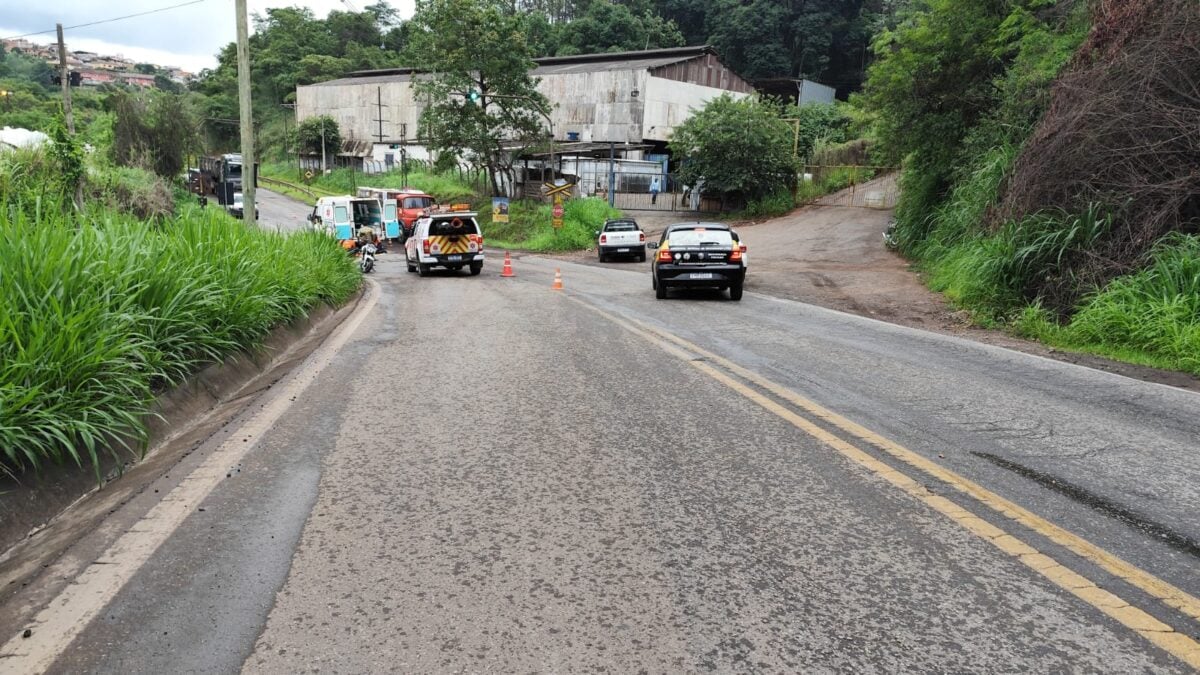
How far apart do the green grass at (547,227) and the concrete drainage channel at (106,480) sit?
3169 centimetres

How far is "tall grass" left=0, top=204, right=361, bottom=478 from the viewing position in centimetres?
441

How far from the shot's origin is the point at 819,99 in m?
71.9

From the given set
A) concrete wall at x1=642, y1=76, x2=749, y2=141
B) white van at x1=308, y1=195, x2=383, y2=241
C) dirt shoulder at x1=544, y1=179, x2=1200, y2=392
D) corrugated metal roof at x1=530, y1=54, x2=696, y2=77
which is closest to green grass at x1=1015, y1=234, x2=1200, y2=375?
dirt shoulder at x1=544, y1=179, x2=1200, y2=392

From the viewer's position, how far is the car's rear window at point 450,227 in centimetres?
2339

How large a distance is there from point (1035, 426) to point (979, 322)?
7.75m

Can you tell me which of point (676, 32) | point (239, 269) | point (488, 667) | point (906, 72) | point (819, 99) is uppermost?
point (676, 32)

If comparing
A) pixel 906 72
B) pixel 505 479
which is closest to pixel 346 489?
pixel 505 479

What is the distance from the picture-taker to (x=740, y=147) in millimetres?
Answer: 42500

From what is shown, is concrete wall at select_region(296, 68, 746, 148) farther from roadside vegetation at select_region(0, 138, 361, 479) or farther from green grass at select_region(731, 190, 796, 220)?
roadside vegetation at select_region(0, 138, 361, 479)

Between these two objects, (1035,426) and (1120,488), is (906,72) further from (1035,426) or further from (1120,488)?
(1120,488)

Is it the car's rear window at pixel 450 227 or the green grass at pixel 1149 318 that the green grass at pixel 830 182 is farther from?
the green grass at pixel 1149 318

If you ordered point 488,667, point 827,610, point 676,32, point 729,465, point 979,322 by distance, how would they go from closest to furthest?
1. point 488,667
2. point 827,610
3. point 729,465
4. point 979,322
5. point 676,32

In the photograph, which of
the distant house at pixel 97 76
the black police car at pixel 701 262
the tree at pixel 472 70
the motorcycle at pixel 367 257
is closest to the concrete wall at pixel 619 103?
the tree at pixel 472 70

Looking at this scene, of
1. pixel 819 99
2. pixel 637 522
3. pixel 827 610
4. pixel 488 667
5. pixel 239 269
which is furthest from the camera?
pixel 819 99
